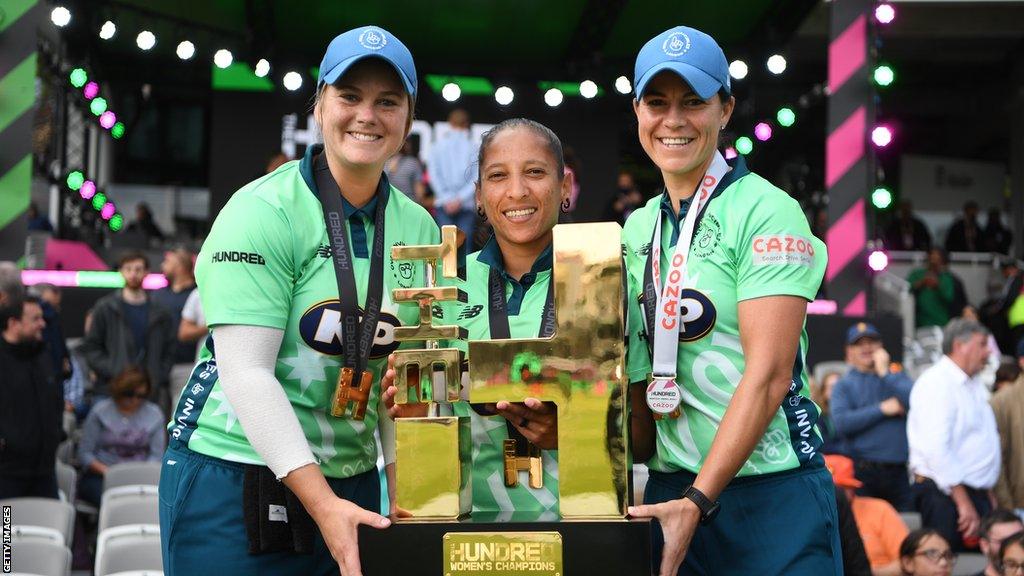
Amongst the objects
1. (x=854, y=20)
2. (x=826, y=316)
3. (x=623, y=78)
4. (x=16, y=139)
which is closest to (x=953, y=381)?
(x=826, y=316)

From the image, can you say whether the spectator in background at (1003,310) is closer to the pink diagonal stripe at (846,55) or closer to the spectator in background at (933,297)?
the spectator in background at (933,297)

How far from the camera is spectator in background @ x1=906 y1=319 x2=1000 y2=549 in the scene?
7.32 m

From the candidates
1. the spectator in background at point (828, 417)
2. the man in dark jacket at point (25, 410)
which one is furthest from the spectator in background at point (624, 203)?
the man in dark jacket at point (25, 410)

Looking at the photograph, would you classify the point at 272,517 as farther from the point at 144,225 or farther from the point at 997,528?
the point at 144,225

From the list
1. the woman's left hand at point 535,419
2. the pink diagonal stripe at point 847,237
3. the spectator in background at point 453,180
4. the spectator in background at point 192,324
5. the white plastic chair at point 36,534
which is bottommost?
the white plastic chair at point 36,534

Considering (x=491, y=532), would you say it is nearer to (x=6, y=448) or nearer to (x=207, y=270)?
(x=207, y=270)

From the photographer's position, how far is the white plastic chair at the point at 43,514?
5543mm

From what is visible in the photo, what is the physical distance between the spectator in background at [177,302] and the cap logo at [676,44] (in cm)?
631

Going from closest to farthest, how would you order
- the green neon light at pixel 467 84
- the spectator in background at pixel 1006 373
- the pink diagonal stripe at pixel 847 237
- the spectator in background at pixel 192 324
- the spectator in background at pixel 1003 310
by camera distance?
the spectator in background at pixel 192 324
the spectator in background at pixel 1006 373
the pink diagonal stripe at pixel 847 237
the spectator in background at pixel 1003 310
the green neon light at pixel 467 84

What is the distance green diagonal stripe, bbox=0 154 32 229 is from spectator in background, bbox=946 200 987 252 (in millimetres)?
13625

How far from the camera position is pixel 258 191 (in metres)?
2.58

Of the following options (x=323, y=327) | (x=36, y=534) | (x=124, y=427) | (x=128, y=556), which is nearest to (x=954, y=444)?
(x=128, y=556)

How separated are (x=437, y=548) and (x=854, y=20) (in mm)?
8592

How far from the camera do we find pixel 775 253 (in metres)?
2.46
